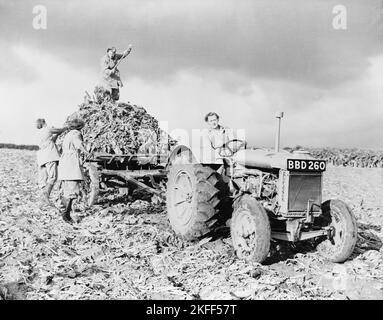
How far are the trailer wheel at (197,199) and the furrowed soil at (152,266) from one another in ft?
0.90

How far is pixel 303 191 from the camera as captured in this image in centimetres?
505

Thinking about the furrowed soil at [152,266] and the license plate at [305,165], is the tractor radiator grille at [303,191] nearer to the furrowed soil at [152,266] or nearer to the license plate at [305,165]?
the license plate at [305,165]

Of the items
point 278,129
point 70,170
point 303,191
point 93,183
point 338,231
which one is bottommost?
point 338,231

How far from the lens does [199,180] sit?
535 cm

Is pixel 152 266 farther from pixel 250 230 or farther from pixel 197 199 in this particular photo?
pixel 250 230

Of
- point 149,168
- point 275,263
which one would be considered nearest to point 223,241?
point 275,263

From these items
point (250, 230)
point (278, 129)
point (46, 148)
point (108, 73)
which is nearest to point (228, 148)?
point (278, 129)

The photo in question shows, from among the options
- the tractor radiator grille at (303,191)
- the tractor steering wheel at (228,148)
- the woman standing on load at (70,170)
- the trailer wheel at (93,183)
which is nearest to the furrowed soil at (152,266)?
the woman standing on load at (70,170)

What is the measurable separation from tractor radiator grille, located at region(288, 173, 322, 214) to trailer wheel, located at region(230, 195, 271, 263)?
469mm

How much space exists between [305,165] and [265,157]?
0.53 m

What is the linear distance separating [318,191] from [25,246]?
13.2 ft

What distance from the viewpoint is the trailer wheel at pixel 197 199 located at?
210 inches

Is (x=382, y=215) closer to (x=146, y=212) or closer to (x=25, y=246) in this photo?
(x=146, y=212)

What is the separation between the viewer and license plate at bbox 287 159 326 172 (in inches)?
193
